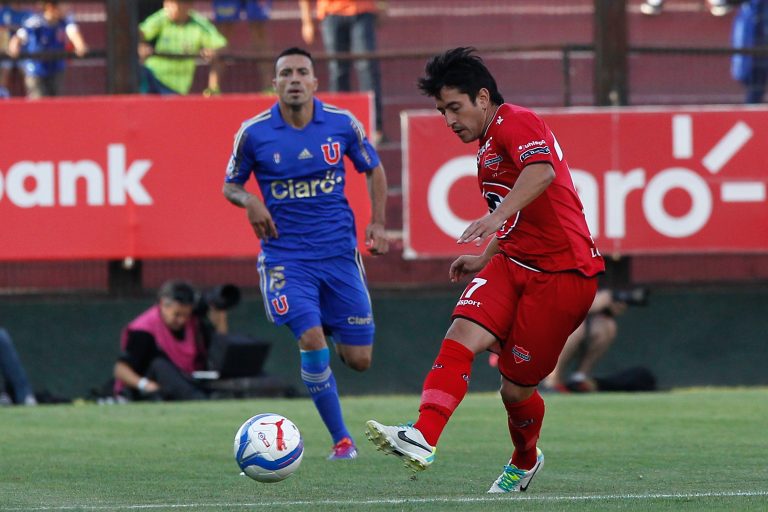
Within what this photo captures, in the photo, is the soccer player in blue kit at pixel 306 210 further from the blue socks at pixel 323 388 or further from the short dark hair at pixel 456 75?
the short dark hair at pixel 456 75

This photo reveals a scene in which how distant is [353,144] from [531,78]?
7.09 m

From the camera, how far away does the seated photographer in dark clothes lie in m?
14.1

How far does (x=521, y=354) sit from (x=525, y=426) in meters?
0.46

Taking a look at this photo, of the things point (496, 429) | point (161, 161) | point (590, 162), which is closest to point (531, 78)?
point (590, 162)

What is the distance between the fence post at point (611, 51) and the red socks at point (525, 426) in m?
8.91

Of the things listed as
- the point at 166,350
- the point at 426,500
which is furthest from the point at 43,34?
the point at 426,500

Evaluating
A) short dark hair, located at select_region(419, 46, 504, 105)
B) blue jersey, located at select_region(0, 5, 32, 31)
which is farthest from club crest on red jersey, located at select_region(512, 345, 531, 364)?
blue jersey, located at select_region(0, 5, 32, 31)

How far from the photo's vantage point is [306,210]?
936 cm

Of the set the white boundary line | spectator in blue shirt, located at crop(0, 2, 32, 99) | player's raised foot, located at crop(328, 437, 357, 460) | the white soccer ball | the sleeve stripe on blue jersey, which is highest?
spectator in blue shirt, located at crop(0, 2, 32, 99)

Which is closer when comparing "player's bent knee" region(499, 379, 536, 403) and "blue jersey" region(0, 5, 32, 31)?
"player's bent knee" region(499, 379, 536, 403)

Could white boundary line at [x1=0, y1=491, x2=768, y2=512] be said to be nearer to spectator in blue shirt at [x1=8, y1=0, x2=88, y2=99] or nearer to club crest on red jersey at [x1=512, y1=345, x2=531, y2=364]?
club crest on red jersey at [x1=512, y1=345, x2=531, y2=364]

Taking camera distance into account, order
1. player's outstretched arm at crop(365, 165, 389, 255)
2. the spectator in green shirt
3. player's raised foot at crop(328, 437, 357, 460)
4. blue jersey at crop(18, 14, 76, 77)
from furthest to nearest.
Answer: blue jersey at crop(18, 14, 76, 77), the spectator in green shirt, player's outstretched arm at crop(365, 165, 389, 255), player's raised foot at crop(328, 437, 357, 460)

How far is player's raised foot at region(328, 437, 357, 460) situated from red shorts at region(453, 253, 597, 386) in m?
2.18

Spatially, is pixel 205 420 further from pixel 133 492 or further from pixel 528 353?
pixel 528 353
